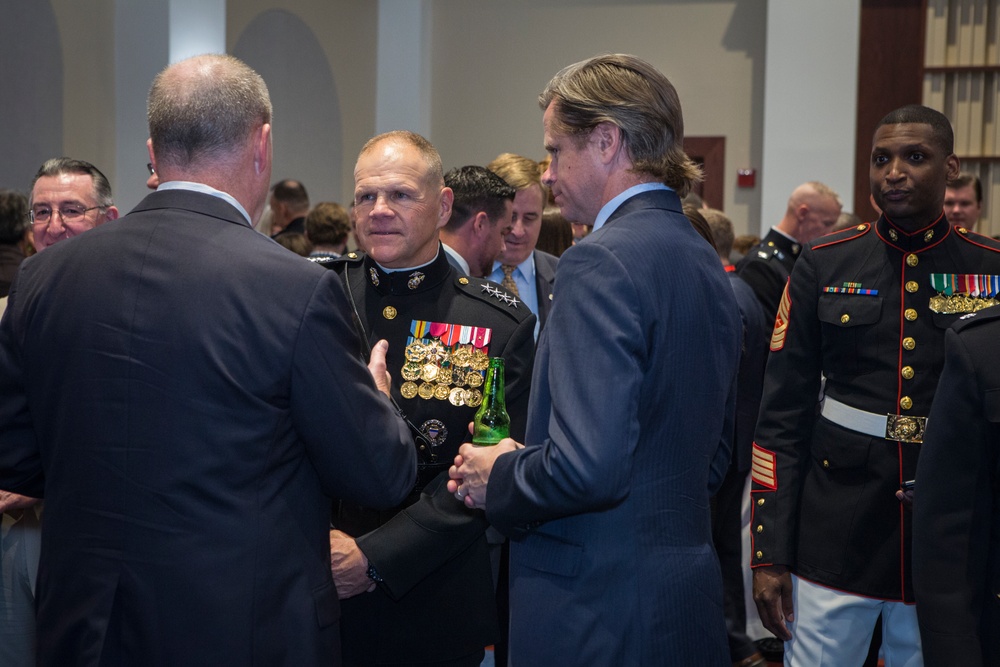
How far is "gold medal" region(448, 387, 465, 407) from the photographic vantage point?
216 centimetres

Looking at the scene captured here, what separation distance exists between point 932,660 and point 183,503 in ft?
3.91

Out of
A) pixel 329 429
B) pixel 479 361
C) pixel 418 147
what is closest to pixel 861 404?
pixel 479 361

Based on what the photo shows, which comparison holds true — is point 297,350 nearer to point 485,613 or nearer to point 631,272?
point 631,272

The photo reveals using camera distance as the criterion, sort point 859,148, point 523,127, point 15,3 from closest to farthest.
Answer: point 15,3 → point 859,148 → point 523,127

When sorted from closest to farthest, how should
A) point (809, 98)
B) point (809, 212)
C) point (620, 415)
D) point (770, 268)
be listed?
point (620, 415)
point (770, 268)
point (809, 212)
point (809, 98)

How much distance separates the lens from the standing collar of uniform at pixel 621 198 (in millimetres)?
1639

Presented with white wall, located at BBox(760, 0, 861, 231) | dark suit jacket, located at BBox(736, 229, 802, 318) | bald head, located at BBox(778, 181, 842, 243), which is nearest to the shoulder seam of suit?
dark suit jacket, located at BBox(736, 229, 802, 318)

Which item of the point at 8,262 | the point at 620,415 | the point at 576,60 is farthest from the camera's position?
the point at 576,60

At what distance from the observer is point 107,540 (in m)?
1.48

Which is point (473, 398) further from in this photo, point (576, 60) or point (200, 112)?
point (576, 60)

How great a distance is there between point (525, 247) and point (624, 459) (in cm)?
229

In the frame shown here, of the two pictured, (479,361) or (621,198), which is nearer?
(621,198)

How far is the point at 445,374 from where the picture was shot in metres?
2.17

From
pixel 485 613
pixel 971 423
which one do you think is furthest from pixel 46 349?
pixel 971 423
